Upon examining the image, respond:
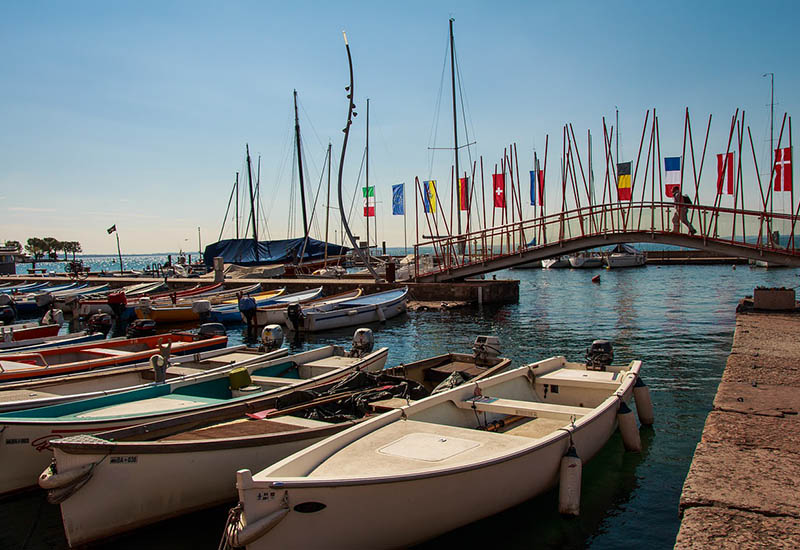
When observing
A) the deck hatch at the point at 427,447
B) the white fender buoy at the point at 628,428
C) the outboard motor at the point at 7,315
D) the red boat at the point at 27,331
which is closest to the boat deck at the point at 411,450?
the deck hatch at the point at 427,447

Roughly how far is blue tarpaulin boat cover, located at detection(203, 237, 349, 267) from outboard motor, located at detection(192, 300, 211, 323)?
19514 mm

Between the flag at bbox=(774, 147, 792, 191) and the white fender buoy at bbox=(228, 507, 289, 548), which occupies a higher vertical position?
the flag at bbox=(774, 147, 792, 191)

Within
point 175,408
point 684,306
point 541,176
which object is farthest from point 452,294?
point 175,408

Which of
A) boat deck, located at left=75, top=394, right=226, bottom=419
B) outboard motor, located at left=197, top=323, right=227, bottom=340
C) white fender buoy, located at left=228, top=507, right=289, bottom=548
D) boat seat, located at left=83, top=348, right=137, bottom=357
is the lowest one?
white fender buoy, located at left=228, top=507, right=289, bottom=548

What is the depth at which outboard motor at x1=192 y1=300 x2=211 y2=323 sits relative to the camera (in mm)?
24672

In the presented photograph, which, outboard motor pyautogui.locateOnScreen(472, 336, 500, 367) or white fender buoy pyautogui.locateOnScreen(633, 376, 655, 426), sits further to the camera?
outboard motor pyautogui.locateOnScreen(472, 336, 500, 367)

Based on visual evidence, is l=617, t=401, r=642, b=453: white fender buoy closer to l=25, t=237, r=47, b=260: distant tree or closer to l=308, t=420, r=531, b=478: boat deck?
l=308, t=420, r=531, b=478: boat deck

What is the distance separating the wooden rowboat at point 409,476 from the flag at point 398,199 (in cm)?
3478

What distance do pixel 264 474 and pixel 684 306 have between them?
2772cm

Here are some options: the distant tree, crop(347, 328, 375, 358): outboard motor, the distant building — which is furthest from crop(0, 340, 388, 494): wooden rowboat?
the distant tree

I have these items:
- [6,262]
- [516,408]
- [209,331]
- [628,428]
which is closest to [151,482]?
[516,408]

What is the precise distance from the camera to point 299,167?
46.2 metres

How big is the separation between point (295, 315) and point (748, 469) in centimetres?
1844

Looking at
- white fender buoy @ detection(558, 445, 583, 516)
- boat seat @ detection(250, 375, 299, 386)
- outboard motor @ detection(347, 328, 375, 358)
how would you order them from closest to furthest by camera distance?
white fender buoy @ detection(558, 445, 583, 516) < boat seat @ detection(250, 375, 299, 386) < outboard motor @ detection(347, 328, 375, 358)
